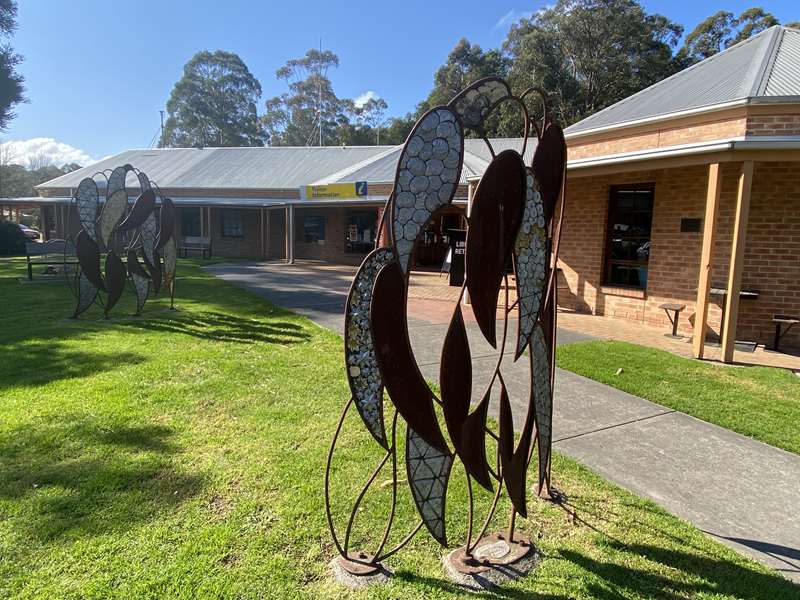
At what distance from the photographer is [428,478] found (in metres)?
2.52

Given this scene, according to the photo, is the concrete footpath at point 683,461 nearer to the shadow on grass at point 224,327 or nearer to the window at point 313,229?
the shadow on grass at point 224,327

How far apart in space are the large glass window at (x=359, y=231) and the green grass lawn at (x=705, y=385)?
52.3ft

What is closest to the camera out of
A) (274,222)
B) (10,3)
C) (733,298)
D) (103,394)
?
(103,394)

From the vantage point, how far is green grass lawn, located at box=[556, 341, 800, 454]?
4.67 meters

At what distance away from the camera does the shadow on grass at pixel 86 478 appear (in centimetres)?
296

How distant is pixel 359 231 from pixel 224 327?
1504 centimetres

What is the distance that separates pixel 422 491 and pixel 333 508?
897 millimetres

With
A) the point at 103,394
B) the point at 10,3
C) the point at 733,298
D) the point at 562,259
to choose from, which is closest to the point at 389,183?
the point at 562,259

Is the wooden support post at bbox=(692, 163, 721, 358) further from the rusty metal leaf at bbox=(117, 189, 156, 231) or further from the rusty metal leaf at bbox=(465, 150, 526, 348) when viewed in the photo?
the rusty metal leaf at bbox=(117, 189, 156, 231)

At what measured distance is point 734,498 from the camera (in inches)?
133

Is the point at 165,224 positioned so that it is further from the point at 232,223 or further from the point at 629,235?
the point at 232,223

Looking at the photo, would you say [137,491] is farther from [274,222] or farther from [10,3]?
[10,3]

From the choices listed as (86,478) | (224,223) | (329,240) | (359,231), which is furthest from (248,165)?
(86,478)

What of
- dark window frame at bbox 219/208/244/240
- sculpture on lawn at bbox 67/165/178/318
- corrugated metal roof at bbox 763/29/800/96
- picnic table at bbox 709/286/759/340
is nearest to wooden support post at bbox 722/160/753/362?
picnic table at bbox 709/286/759/340
